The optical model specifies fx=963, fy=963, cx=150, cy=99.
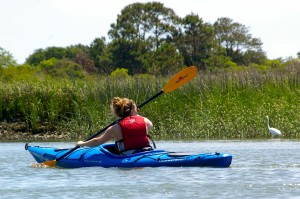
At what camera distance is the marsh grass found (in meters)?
19.7

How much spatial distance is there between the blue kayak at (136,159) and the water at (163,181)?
10 cm

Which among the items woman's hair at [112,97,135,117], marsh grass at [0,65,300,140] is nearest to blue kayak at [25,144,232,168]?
woman's hair at [112,97,135,117]

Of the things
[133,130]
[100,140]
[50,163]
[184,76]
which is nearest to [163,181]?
[133,130]

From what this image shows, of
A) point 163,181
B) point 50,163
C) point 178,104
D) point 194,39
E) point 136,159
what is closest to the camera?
point 163,181

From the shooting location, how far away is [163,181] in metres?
11.5

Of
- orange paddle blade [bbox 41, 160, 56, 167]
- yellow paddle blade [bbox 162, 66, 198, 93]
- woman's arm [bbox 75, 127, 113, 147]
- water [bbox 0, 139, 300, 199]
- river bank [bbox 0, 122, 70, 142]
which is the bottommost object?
water [bbox 0, 139, 300, 199]

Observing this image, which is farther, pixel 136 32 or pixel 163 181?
pixel 136 32

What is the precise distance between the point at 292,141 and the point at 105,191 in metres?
7.97

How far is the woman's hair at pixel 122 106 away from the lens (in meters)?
12.8

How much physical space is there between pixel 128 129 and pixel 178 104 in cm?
781

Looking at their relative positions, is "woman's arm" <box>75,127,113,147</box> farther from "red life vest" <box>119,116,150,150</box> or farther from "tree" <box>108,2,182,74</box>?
"tree" <box>108,2,182,74</box>

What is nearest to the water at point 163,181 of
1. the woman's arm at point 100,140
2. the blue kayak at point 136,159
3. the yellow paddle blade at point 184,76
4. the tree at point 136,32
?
the blue kayak at point 136,159

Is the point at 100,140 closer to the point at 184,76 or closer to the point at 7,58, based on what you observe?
the point at 184,76

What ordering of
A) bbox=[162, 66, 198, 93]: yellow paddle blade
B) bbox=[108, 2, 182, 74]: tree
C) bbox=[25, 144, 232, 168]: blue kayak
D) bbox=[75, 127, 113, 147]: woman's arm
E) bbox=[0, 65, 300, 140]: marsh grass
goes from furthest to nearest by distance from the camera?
bbox=[108, 2, 182, 74]: tree
bbox=[0, 65, 300, 140]: marsh grass
bbox=[162, 66, 198, 93]: yellow paddle blade
bbox=[75, 127, 113, 147]: woman's arm
bbox=[25, 144, 232, 168]: blue kayak
